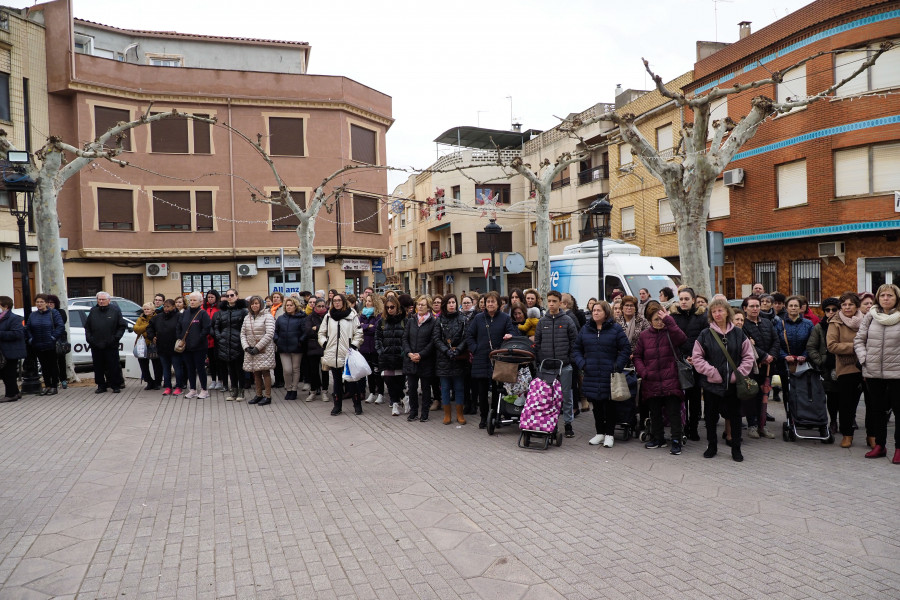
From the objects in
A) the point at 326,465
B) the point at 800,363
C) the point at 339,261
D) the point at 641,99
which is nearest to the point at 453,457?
the point at 326,465

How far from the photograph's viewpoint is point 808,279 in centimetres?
2244

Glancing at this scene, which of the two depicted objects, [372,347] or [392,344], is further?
[372,347]

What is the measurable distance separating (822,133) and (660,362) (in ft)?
59.4

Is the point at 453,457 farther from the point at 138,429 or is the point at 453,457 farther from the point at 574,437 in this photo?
the point at 138,429

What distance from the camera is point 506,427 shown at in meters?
9.04

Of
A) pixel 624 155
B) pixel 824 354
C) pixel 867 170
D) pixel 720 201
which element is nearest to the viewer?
pixel 824 354

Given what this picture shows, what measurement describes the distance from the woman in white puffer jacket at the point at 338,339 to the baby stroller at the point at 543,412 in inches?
130

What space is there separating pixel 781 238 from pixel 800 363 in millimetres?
16901

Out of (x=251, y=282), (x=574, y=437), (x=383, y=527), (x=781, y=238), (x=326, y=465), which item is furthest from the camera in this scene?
(x=251, y=282)

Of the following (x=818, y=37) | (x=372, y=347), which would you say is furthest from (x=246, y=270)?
(x=818, y=37)

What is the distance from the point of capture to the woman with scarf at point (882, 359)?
675cm

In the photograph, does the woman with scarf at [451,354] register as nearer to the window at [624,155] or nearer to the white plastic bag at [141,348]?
the white plastic bag at [141,348]

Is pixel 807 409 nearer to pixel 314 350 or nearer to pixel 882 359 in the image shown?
pixel 882 359

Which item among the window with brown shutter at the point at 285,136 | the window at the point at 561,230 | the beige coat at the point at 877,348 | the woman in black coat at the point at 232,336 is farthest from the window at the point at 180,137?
the beige coat at the point at 877,348
